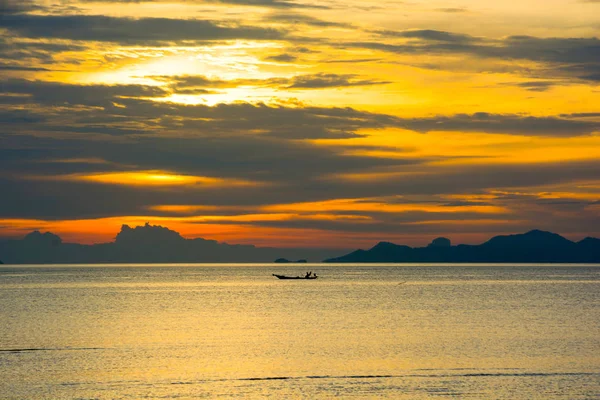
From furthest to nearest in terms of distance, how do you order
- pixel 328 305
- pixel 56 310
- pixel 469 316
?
pixel 328 305 → pixel 56 310 → pixel 469 316

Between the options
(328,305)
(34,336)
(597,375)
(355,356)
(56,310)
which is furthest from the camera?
(328,305)

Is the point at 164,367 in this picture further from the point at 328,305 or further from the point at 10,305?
the point at 10,305

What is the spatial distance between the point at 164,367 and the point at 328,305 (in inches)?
3430

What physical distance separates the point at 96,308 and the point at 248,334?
60.8m

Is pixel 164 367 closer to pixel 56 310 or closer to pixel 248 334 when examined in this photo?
pixel 248 334

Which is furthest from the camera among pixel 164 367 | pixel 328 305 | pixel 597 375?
pixel 328 305

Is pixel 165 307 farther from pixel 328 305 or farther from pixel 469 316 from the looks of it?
pixel 469 316

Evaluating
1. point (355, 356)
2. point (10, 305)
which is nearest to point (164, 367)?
point (355, 356)

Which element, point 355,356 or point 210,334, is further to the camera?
point 210,334

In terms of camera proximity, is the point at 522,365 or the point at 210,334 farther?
the point at 210,334

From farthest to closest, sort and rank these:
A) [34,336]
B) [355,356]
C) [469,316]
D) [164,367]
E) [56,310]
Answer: [56,310]
[469,316]
[34,336]
[355,356]
[164,367]

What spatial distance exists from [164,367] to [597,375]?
3494 cm

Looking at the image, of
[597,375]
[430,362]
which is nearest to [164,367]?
[430,362]

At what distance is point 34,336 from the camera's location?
9788 cm
